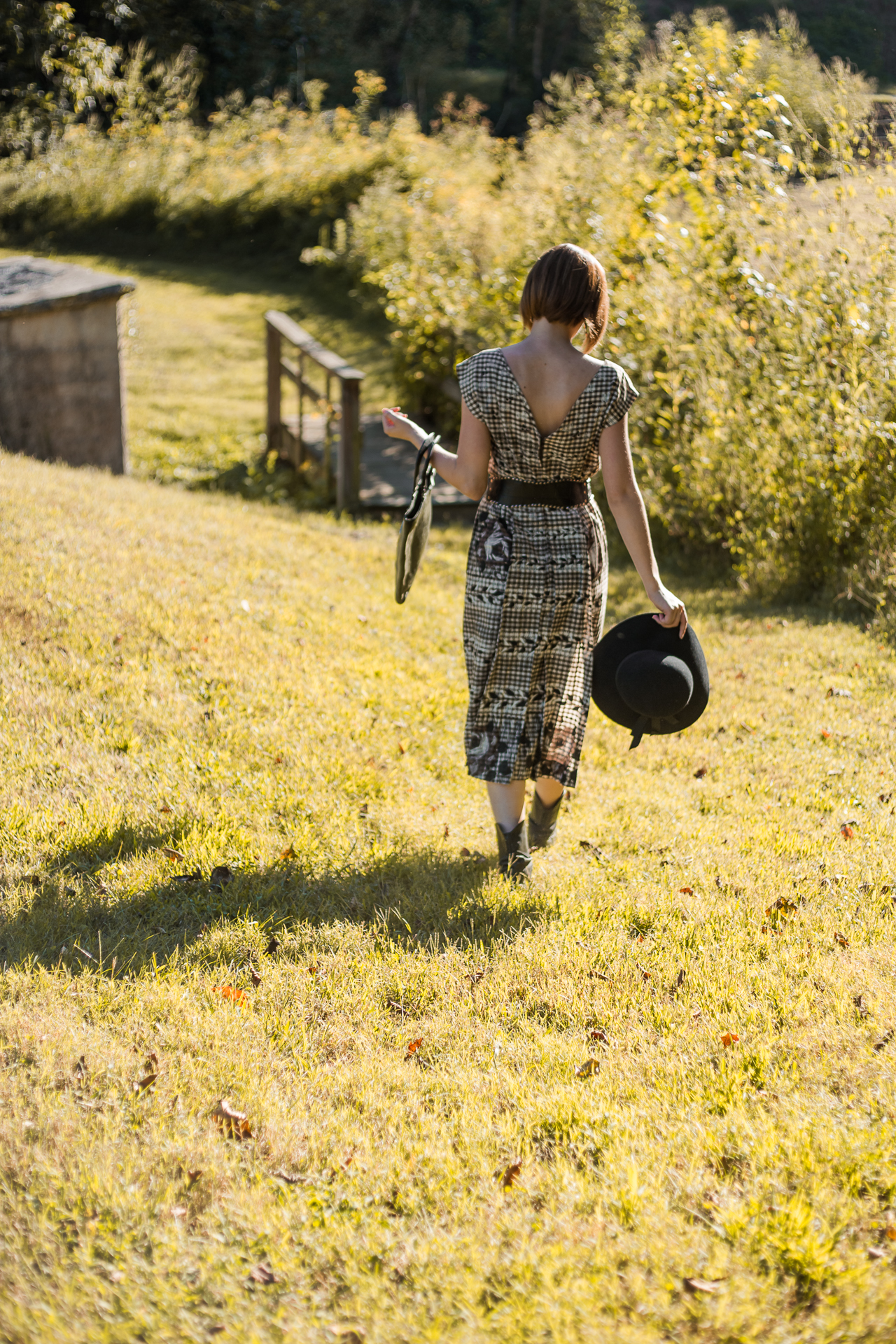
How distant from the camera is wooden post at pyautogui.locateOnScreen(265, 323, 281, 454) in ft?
34.2

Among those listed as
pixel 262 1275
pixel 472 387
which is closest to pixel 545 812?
pixel 472 387

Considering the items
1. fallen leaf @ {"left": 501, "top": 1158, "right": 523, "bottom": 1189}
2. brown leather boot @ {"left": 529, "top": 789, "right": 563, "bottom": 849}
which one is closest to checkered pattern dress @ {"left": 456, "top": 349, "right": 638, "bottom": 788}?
brown leather boot @ {"left": 529, "top": 789, "right": 563, "bottom": 849}

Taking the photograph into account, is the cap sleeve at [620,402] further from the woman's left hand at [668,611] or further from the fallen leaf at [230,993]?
the fallen leaf at [230,993]

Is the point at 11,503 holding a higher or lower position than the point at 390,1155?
higher

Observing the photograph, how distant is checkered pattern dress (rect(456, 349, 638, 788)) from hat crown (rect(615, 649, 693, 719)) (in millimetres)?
238

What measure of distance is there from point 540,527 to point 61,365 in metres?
6.32

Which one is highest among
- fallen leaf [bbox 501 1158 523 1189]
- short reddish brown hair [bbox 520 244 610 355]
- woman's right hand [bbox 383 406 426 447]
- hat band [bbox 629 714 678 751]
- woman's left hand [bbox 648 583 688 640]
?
short reddish brown hair [bbox 520 244 610 355]

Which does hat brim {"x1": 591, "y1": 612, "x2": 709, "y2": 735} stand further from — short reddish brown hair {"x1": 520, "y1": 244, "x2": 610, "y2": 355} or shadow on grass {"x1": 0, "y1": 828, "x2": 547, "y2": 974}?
short reddish brown hair {"x1": 520, "y1": 244, "x2": 610, "y2": 355}

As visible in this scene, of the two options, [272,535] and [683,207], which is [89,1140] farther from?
[683,207]

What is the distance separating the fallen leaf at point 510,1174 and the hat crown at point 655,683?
151 cm

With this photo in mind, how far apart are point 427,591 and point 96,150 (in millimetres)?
16862

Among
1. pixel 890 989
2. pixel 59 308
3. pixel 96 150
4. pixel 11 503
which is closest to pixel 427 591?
pixel 11 503

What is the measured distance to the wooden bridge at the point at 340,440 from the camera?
344 inches

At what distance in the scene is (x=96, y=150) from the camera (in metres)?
19.7
